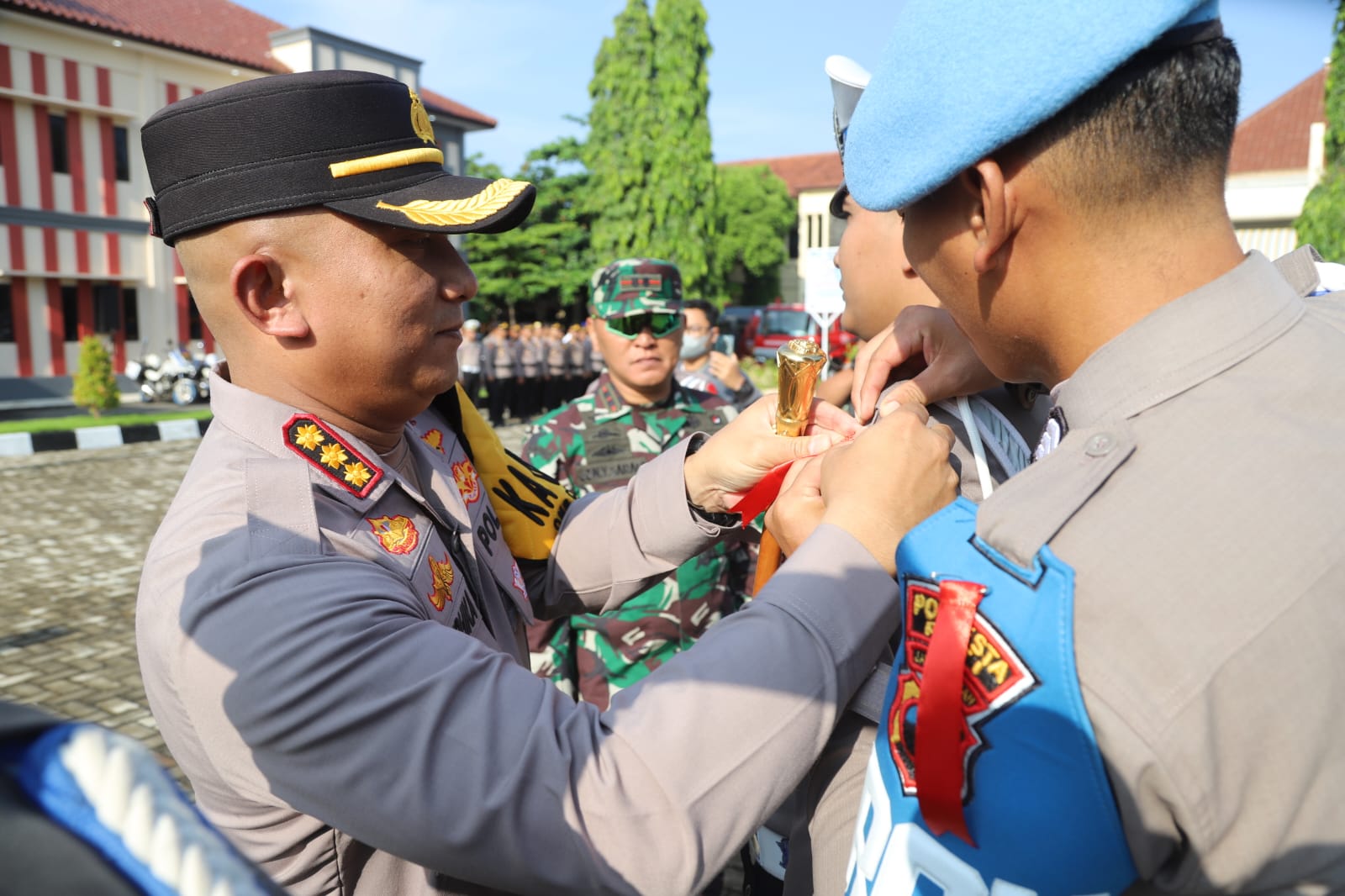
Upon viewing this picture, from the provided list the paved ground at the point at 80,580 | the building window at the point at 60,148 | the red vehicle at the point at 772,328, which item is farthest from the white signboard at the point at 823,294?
the building window at the point at 60,148

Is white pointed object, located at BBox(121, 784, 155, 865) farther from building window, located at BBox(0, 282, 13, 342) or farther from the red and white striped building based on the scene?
building window, located at BBox(0, 282, 13, 342)

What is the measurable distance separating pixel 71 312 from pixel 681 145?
56.3 ft

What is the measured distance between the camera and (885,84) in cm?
115

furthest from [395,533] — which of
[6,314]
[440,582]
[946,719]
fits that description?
[6,314]

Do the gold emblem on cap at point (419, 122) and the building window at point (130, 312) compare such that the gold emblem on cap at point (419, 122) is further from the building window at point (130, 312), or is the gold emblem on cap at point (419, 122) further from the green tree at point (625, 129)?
the green tree at point (625, 129)

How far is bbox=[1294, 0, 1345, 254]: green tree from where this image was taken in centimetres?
1016

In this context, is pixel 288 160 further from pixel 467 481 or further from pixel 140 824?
pixel 140 824

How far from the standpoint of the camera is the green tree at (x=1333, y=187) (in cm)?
1016

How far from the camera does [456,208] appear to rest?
1.67 m

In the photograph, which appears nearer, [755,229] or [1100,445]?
[1100,445]

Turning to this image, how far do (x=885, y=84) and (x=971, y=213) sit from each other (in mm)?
200

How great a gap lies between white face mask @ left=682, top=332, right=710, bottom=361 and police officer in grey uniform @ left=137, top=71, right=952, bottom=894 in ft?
20.1

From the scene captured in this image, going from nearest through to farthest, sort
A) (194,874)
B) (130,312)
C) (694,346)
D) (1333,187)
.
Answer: (194,874) → (694,346) → (1333,187) → (130,312)

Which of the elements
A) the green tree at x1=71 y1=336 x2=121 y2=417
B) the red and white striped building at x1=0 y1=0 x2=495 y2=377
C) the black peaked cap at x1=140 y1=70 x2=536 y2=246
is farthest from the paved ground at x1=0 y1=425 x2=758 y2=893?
the red and white striped building at x1=0 y1=0 x2=495 y2=377
